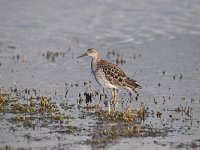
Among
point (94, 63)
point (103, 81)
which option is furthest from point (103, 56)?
point (103, 81)

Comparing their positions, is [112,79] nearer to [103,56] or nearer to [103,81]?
[103,81]

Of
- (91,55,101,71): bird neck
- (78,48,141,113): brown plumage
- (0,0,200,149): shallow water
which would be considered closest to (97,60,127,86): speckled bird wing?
(78,48,141,113): brown plumage

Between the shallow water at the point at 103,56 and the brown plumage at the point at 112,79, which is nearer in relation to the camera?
the shallow water at the point at 103,56

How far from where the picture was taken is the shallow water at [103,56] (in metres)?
14.0

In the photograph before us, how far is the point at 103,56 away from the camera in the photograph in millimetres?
23578

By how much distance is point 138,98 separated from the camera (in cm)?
1775

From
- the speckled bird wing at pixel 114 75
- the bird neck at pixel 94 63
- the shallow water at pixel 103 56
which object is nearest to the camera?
the shallow water at pixel 103 56

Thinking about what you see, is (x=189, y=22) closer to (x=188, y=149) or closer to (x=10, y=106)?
(x=10, y=106)

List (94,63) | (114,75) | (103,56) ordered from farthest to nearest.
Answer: (103,56) → (94,63) → (114,75)

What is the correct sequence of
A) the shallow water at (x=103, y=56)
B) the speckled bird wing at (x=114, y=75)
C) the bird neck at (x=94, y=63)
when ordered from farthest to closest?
the bird neck at (x=94, y=63) < the speckled bird wing at (x=114, y=75) < the shallow water at (x=103, y=56)

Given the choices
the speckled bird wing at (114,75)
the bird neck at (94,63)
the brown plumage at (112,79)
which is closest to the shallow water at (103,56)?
the brown plumage at (112,79)

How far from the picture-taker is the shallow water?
13984mm

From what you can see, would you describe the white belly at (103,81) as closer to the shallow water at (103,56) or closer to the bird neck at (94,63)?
the bird neck at (94,63)

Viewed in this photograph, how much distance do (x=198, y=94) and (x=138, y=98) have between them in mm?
1827
